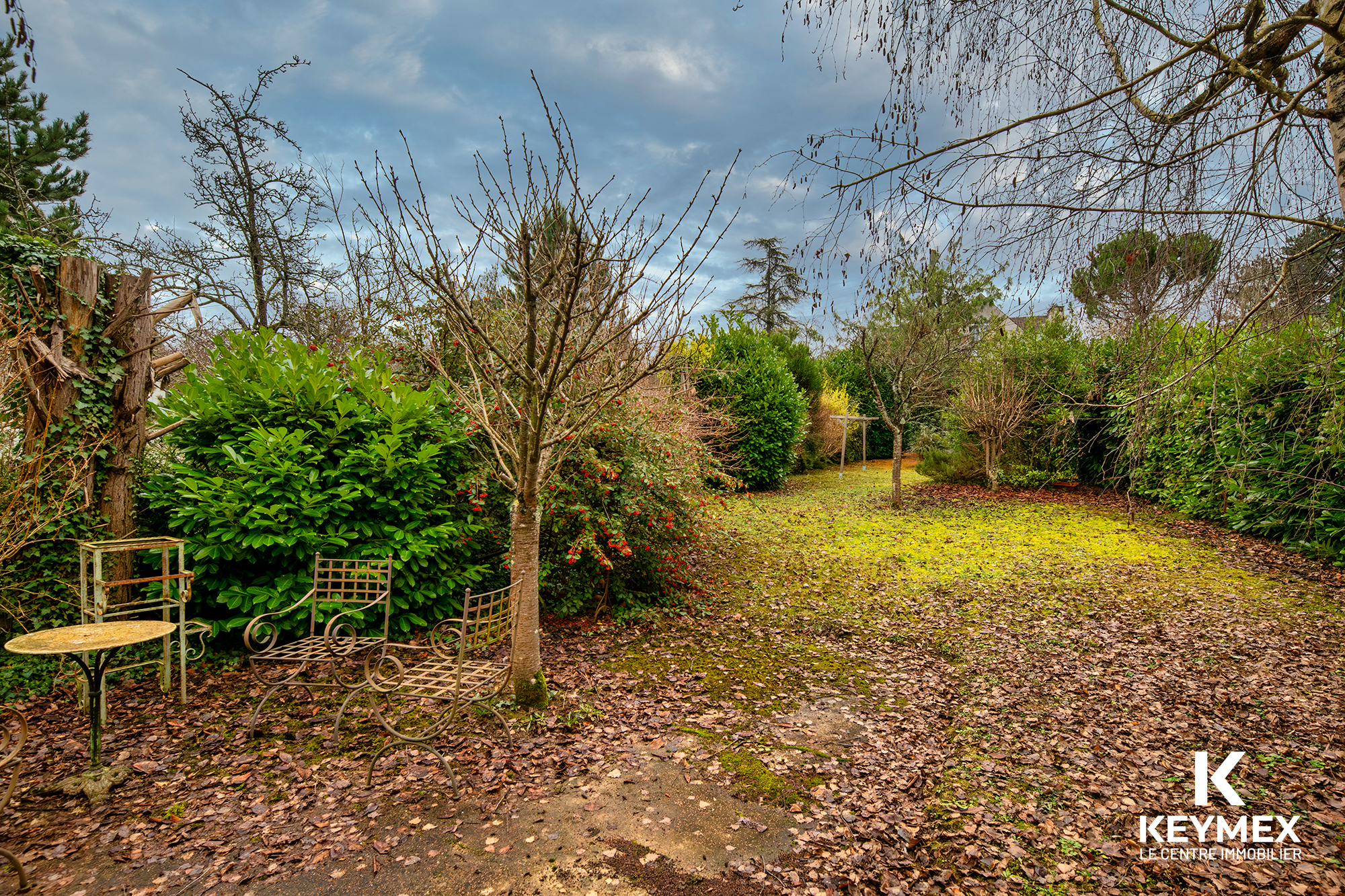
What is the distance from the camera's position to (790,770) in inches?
125

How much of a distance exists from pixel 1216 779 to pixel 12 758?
5481 millimetres

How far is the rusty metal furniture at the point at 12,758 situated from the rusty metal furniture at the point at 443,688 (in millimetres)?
1188

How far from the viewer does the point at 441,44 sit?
3.36 metres

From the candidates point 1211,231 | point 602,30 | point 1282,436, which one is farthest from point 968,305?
point 602,30

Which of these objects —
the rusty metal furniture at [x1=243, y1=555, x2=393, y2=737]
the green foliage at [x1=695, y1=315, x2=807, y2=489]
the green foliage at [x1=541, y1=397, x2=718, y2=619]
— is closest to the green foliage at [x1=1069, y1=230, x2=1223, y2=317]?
the green foliage at [x1=541, y1=397, x2=718, y2=619]

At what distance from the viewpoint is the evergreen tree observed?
2538cm

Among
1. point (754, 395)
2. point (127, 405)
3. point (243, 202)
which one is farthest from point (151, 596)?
point (754, 395)

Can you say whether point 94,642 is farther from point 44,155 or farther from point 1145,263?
point 44,155

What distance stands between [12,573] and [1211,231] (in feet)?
23.9

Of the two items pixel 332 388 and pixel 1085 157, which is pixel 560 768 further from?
pixel 1085 157

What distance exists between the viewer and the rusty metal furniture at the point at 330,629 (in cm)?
359

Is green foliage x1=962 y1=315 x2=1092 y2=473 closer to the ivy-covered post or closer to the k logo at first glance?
the k logo

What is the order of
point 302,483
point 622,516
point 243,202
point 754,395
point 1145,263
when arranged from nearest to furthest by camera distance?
point 1145,263
point 302,483
point 622,516
point 243,202
point 754,395
